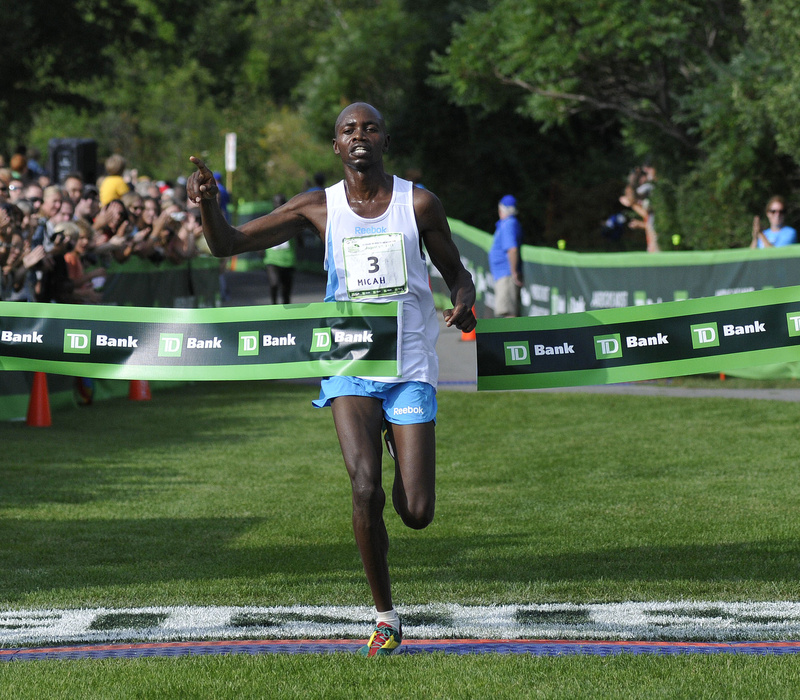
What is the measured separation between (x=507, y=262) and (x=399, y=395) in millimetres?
12657

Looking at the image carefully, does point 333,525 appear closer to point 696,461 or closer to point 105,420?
point 696,461

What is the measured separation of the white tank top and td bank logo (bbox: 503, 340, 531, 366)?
2.65ft

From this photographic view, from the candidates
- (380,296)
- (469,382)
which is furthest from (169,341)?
(469,382)

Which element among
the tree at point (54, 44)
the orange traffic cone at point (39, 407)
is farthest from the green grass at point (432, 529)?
the tree at point (54, 44)

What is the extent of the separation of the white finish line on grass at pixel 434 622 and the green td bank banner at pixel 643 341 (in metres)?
1.11

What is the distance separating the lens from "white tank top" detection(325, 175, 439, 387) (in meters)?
5.60

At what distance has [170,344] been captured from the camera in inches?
252

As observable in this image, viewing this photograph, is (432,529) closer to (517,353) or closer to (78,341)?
(517,353)

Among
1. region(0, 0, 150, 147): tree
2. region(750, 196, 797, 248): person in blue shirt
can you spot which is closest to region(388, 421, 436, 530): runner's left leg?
region(750, 196, 797, 248): person in blue shirt

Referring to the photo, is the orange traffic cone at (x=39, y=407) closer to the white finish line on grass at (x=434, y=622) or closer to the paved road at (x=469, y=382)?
the paved road at (x=469, y=382)

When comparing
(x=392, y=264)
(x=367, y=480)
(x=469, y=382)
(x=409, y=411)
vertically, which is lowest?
(x=367, y=480)

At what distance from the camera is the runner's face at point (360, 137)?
5.62 metres

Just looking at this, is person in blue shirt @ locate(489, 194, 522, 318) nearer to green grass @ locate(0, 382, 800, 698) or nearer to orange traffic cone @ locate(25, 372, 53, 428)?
green grass @ locate(0, 382, 800, 698)

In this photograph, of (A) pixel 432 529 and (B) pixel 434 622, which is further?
(A) pixel 432 529
